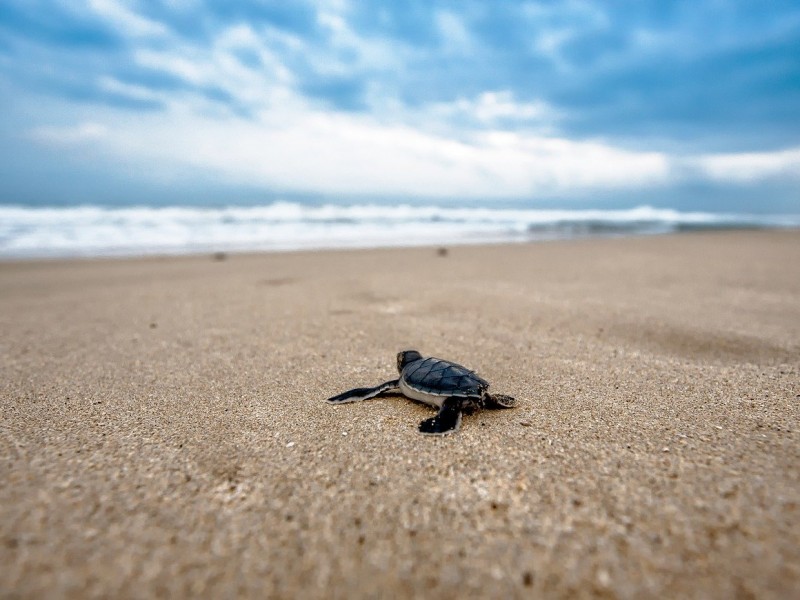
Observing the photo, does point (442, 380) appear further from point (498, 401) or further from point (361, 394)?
point (361, 394)

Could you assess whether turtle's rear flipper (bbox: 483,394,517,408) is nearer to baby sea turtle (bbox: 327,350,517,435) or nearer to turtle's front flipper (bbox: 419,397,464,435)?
baby sea turtle (bbox: 327,350,517,435)

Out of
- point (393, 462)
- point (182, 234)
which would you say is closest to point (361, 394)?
point (393, 462)

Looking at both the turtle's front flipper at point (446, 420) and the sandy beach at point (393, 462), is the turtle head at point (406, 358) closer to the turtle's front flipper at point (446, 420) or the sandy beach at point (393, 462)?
the sandy beach at point (393, 462)

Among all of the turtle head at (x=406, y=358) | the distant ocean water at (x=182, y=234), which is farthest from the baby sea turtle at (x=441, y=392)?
the distant ocean water at (x=182, y=234)

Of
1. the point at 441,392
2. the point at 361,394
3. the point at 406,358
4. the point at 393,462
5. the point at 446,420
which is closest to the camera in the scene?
the point at 393,462

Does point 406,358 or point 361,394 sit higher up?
point 406,358

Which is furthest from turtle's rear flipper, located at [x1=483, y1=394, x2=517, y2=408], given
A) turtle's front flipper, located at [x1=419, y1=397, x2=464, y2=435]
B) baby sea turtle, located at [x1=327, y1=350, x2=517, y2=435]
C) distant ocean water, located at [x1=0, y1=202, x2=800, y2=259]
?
distant ocean water, located at [x1=0, y1=202, x2=800, y2=259]
